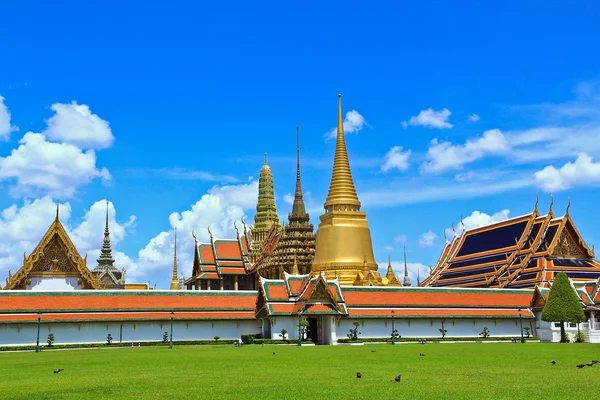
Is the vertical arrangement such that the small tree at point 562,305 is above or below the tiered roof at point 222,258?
below

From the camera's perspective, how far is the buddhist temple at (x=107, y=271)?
80750mm

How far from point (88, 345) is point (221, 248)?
33990mm

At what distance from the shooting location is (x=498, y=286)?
188 ft

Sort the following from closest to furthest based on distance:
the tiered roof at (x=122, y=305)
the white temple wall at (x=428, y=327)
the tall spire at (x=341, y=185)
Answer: the tiered roof at (x=122, y=305), the white temple wall at (x=428, y=327), the tall spire at (x=341, y=185)

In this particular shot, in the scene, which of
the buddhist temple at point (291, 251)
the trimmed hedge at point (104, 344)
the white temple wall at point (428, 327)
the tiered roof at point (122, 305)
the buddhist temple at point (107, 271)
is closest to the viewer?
the trimmed hedge at point (104, 344)

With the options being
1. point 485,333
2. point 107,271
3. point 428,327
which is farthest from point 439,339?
point 107,271

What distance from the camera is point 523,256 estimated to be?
2259 inches

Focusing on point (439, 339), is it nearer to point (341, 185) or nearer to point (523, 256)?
point (523, 256)

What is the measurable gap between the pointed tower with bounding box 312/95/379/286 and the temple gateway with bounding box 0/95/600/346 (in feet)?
0.29

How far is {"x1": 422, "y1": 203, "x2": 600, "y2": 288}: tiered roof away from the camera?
55.4 m

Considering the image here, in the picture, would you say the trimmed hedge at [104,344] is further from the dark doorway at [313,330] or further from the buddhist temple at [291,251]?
the buddhist temple at [291,251]

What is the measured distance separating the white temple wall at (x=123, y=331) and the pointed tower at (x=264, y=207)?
39005 mm

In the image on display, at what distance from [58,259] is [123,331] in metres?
11.1

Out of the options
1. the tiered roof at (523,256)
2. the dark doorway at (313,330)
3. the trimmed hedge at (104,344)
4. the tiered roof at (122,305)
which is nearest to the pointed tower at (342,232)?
the tiered roof at (523,256)
